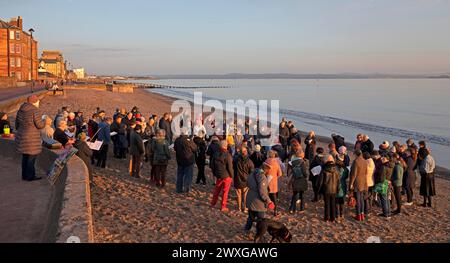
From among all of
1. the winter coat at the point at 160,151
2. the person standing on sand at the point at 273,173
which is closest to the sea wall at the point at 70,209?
the winter coat at the point at 160,151

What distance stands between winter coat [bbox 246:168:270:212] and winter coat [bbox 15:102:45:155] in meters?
4.41

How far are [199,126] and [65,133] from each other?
478 centimetres

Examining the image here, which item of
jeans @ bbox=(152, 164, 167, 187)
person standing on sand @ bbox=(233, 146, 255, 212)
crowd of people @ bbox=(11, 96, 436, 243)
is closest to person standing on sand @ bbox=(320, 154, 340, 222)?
crowd of people @ bbox=(11, 96, 436, 243)

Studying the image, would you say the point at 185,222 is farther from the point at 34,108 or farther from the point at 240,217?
the point at 34,108

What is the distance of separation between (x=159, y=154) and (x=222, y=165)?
2177mm

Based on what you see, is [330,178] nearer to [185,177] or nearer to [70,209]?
[185,177]

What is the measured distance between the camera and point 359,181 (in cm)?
917

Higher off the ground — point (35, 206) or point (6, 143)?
point (6, 143)

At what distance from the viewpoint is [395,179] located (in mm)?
9758

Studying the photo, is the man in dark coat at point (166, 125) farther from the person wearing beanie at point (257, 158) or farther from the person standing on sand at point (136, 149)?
the person wearing beanie at point (257, 158)

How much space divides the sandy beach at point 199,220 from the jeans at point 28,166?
1479 millimetres

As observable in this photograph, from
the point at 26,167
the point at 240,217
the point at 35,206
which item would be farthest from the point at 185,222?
the point at 26,167

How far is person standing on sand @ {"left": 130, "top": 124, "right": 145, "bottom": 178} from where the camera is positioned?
441 inches
